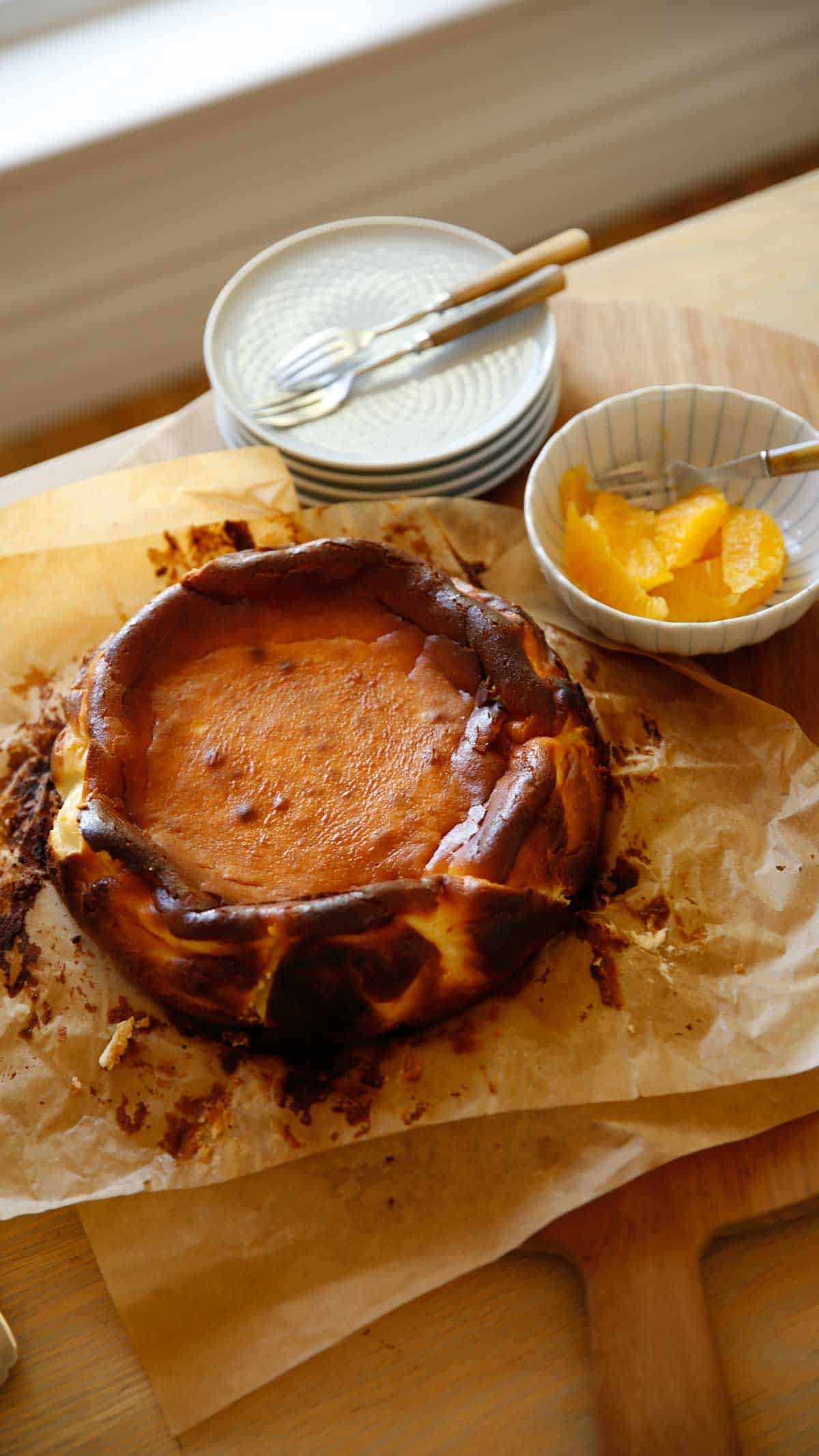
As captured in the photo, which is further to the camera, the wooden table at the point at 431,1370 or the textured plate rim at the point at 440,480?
the textured plate rim at the point at 440,480

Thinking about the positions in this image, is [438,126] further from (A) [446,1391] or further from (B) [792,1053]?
(A) [446,1391]

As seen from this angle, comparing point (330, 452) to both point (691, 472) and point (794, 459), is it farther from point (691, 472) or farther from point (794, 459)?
point (794, 459)

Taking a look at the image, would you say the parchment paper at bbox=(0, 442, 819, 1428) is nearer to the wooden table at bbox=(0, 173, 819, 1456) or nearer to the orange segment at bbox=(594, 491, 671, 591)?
the wooden table at bbox=(0, 173, 819, 1456)

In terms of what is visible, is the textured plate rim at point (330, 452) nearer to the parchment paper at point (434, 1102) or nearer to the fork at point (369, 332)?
the fork at point (369, 332)

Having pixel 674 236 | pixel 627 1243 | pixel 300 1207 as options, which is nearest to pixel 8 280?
pixel 674 236

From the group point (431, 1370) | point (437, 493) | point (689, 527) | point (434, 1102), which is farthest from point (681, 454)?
point (431, 1370)

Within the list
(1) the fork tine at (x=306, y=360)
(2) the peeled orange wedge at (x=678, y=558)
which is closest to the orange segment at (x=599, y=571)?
(2) the peeled orange wedge at (x=678, y=558)

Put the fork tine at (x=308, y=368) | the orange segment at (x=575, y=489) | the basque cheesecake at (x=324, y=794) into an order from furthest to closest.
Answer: the fork tine at (x=308, y=368) < the orange segment at (x=575, y=489) < the basque cheesecake at (x=324, y=794)

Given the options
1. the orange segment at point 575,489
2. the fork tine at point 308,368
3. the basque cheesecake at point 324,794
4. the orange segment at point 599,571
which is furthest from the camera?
the fork tine at point 308,368

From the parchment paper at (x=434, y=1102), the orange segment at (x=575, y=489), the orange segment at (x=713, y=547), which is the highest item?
the orange segment at (x=575, y=489)
